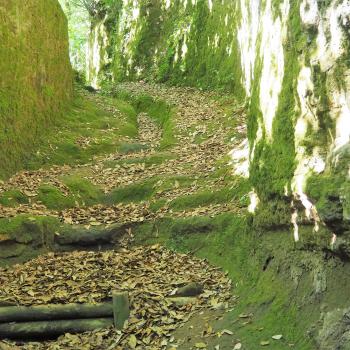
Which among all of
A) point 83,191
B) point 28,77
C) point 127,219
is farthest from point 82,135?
point 127,219

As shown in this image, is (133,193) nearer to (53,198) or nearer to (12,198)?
(53,198)

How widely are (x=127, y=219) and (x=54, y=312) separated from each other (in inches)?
120

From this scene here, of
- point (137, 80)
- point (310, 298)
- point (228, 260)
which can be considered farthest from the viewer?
point (137, 80)

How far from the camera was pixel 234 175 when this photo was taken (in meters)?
8.73

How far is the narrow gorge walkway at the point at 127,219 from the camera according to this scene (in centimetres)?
571

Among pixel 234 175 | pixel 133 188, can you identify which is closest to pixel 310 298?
pixel 234 175

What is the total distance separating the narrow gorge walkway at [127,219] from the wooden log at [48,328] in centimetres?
11

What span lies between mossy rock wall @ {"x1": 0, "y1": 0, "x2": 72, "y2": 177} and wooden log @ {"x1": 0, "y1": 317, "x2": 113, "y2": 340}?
446cm

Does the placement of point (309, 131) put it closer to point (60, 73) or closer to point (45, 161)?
point (45, 161)

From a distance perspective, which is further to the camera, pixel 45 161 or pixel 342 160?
pixel 45 161

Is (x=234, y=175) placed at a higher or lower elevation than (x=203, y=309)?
higher

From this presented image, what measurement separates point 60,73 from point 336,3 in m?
10.7

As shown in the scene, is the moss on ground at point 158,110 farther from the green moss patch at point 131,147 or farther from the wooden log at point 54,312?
the wooden log at point 54,312

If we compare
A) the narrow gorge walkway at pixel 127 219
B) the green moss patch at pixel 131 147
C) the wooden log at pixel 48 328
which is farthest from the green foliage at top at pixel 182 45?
the wooden log at pixel 48 328
